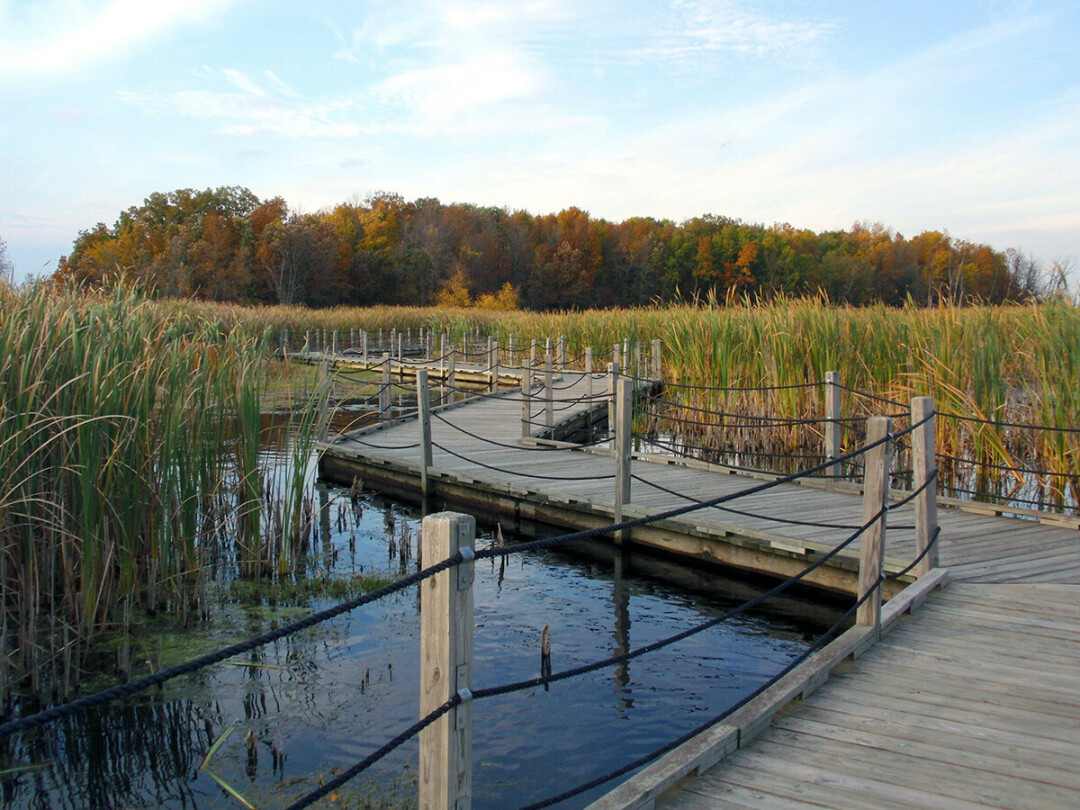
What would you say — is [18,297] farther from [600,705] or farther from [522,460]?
[522,460]

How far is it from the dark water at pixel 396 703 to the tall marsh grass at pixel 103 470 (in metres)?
0.39

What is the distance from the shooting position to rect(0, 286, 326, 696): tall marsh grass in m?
3.92

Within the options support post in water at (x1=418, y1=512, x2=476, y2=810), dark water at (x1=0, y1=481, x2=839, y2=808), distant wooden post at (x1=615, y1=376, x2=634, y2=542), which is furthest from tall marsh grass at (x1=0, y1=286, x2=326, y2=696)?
distant wooden post at (x1=615, y1=376, x2=634, y2=542)

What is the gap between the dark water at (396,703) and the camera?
367 centimetres

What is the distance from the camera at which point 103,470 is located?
4203mm

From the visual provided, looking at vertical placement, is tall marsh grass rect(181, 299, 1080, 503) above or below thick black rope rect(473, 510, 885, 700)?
above

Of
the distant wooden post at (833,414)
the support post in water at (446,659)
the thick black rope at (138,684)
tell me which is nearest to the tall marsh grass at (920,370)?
the distant wooden post at (833,414)

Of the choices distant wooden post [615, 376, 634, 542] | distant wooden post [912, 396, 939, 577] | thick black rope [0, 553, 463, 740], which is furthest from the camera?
distant wooden post [615, 376, 634, 542]

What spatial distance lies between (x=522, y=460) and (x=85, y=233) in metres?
54.6

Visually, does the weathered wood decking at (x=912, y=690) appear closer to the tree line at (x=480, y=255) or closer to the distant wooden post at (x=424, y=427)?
the distant wooden post at (x=424, y=427)

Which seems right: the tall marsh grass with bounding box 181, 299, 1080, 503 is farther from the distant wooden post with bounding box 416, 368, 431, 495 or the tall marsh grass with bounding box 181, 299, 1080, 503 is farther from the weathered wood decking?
the distant wooden post with bounding box 416, 368, 431, 495

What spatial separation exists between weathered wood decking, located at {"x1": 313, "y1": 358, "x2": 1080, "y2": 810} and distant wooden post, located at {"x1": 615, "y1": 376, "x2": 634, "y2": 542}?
18 cm

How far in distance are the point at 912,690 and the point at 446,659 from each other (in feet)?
7.69

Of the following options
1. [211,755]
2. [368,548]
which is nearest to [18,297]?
[211,755]
